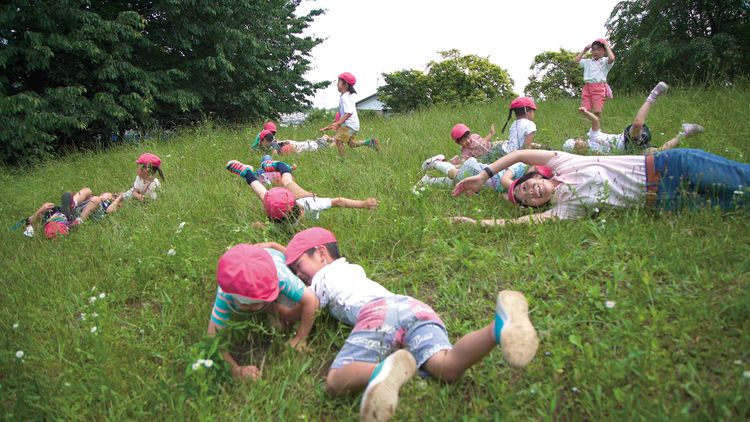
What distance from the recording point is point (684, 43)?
38.9 feet

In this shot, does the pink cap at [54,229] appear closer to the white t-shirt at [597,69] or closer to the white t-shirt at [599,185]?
the white t-shirt at [599,185]

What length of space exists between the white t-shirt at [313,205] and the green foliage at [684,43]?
1067 centimetres

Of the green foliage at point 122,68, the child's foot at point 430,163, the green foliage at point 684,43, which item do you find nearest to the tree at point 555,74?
the green foliage at point 684,43

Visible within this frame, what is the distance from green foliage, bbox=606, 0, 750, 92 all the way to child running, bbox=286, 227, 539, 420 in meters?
Answer: 11.5

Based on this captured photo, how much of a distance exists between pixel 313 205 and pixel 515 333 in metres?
2.63

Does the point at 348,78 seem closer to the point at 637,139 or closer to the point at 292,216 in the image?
the point at 292,216

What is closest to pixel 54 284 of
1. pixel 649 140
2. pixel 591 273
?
pixel 591 273

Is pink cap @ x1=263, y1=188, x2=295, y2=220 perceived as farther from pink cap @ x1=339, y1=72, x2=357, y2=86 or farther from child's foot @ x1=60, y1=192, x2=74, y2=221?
pink cap @ x1=339, y1=72, x2=357, y2=86

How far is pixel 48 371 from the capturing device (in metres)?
2.72

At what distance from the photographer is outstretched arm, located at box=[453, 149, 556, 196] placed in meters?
3.69

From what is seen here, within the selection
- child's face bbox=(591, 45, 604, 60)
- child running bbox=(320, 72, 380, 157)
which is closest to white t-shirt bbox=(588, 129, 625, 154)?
child's face bbox=(591, 45, 604, 60)

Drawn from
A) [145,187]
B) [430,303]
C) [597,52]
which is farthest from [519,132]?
[145,187]

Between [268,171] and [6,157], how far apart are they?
24.8ft

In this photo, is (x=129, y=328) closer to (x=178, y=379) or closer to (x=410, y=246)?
(x=178, y=379)
